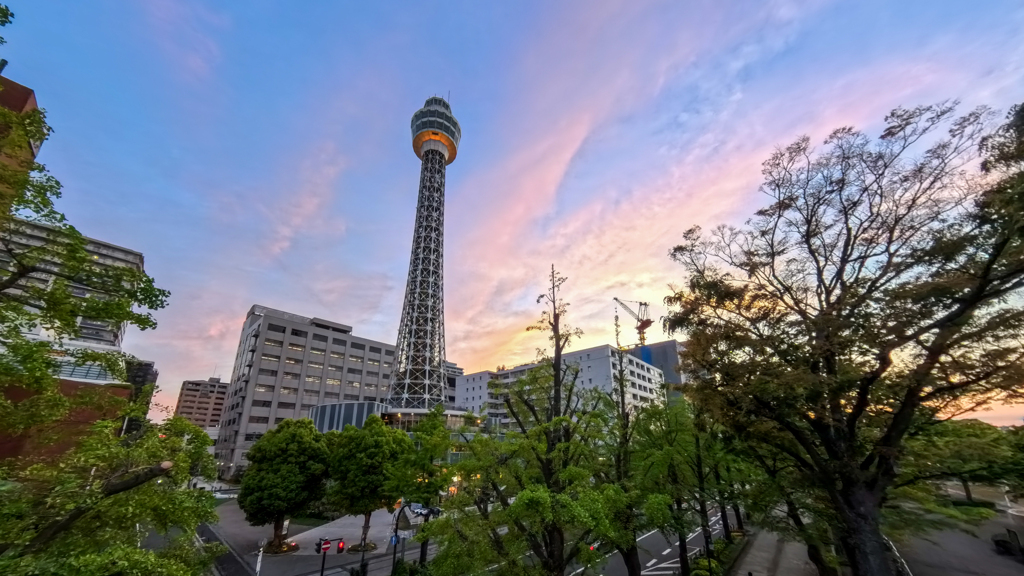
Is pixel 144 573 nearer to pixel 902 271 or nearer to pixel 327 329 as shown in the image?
pixel 902 271

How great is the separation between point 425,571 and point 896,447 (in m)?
16.6

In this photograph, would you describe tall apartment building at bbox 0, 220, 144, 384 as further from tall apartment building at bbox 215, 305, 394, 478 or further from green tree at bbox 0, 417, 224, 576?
tall apartment building at bbox 215, 305, 394, 478

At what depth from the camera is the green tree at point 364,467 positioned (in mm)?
21562

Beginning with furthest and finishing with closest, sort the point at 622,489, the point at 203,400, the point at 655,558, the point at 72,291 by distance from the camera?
the point at 203,400 → the point at 655,558 → the point at 622,489 → the point at 72,291

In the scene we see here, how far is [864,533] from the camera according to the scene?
8.26 m

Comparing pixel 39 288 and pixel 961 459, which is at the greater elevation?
pixel 39 288

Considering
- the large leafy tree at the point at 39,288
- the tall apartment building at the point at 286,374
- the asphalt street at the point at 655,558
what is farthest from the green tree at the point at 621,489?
the tall apartment building at the point at 286,374

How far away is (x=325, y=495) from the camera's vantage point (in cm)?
2334

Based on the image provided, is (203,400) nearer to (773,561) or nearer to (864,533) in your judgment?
(773,561)

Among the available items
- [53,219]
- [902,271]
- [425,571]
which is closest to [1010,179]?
[902,271]

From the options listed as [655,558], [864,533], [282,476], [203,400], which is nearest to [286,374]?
[282,476]

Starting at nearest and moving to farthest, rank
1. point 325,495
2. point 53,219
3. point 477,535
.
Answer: point 53,219 < point 477,535 < point 325,495

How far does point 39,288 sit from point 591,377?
7849 centimetres

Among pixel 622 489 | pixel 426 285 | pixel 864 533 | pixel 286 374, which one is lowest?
pixel 864 533
